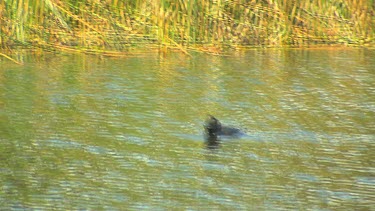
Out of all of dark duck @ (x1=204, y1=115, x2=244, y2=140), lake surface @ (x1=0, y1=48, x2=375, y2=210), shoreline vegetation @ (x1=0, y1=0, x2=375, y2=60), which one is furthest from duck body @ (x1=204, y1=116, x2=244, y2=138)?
shoreline vegetation @ (x1=0, y1=0, x2=375, y2=60)

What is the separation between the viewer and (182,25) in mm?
13922

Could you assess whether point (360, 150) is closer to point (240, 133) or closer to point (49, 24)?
point (240, 133)

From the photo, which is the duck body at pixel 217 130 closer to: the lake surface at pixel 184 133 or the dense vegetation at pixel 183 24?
the lake surface at pixel 184 133

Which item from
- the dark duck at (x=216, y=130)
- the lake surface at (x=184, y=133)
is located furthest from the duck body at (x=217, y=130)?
the lake surface at (x=184, y=133)

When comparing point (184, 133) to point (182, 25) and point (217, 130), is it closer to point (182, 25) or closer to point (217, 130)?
point (217, 130)

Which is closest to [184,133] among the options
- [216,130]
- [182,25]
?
[216,130]

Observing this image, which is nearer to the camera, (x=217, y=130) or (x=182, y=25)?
(x=217, y=130)

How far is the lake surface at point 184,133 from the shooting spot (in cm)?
752

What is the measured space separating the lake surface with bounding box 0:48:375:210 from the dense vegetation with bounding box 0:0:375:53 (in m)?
0.28

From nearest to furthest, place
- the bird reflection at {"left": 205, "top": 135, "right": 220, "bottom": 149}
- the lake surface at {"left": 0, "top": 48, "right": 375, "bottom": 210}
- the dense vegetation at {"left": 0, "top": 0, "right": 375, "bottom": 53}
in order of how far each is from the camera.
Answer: the lake surface at {"left": 0, "top": 48, "right": 375, "bottom": 210}, the bird reflection at {"left": 205, "top": 135, "right": 220, "bottom": 149}, the dense vegetation at {"left": 0, "top": 0, "right": 375, "bottom": 53}

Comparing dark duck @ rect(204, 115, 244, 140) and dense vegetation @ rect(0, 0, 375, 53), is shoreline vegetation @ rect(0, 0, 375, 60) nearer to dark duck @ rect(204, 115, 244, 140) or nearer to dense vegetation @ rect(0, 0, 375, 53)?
dense vegetation @ rect(0, 0, 375, 53)

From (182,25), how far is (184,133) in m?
4.45

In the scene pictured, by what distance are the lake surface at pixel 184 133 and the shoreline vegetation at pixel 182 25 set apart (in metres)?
0.25

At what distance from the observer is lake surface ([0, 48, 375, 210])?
24.7 ft
